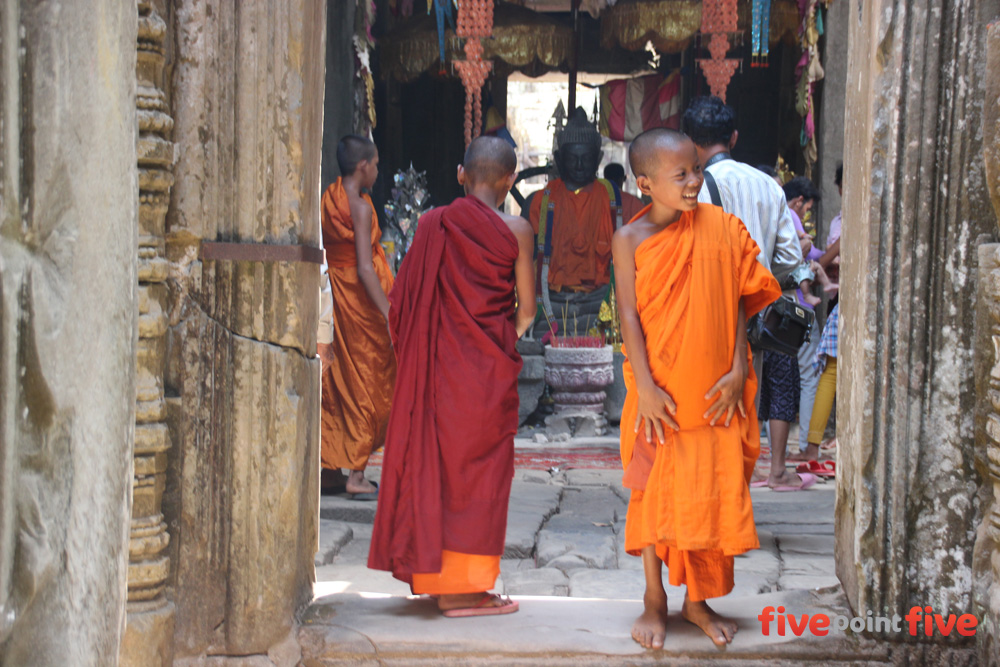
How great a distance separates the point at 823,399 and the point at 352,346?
2.60 meters

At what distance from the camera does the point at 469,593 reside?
286 cm

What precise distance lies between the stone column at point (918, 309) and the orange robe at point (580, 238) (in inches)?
241

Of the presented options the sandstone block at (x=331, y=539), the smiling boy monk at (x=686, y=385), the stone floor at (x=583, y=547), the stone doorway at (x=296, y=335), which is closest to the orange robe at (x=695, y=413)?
the smiling boy monk at (x=686, y=385)

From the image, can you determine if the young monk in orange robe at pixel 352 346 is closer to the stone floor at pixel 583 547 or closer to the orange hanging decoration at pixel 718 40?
the stone floor at pixel 583 547

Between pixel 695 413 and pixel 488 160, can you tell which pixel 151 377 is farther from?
pixel 695 413

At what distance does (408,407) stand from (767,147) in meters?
8.08

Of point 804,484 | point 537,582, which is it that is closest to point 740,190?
point 537,582

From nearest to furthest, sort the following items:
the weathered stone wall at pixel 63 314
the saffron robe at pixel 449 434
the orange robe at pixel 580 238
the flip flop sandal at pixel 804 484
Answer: the weathered stone wall at pixel 63 314 → the saffron robe at pixel 449 434 → the flip flop sandal at pixel 804 484 → the orange robe at pixel 580 238

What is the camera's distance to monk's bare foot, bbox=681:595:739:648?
8.43 ft

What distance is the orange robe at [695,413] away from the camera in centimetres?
248

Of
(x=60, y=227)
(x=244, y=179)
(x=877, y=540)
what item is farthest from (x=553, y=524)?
(x=60, y=227)

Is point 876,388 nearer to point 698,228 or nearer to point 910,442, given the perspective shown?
point 910,442

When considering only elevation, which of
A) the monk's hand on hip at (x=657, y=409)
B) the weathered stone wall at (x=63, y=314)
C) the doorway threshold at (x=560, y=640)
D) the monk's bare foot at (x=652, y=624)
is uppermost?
the weathered stone wall at (x=63, y=314)

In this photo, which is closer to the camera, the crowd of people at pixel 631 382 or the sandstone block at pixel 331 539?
the crowd of people at pixel 631 382
